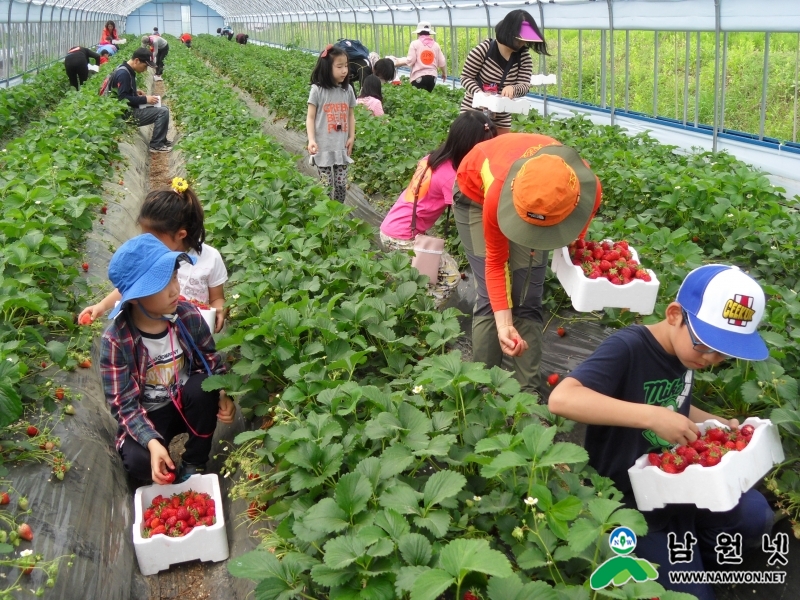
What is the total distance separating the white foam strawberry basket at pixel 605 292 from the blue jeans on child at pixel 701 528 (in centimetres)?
98

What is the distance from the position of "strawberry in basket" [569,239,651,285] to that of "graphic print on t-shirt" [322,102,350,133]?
3.45 meters

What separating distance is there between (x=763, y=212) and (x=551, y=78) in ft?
10.3

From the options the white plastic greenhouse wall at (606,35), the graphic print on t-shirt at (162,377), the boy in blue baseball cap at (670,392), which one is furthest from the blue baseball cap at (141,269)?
the white plastic greenhouse wall at (606,35)

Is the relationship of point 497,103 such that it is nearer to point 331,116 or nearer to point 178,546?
point 331,116

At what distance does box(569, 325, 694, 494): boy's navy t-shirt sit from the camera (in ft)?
7.72

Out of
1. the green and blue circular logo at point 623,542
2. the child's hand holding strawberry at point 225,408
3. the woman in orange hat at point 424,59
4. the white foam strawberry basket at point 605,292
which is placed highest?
the woman in orange hat at point 424,59

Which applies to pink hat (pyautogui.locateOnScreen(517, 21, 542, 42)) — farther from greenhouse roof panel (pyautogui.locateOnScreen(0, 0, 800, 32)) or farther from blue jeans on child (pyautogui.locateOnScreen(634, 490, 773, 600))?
blue jeans on child (pyautogui.locateOnScreen(634, 490, 773, 600))

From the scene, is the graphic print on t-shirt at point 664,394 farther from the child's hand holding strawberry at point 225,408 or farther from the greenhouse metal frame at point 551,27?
the greenhouse metal frame at point 551,27

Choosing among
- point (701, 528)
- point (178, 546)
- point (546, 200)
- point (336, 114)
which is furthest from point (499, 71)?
point (178, 546)

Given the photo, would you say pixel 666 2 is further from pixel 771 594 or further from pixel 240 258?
pixel 771 594

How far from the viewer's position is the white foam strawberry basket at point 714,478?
2152 millimetres

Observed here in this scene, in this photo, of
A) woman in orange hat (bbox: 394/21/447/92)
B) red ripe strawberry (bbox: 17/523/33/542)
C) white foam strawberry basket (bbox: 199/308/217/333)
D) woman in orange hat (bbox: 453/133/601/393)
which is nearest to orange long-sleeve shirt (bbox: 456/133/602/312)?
woman in orange hat (bbox: 453/133/601/393)

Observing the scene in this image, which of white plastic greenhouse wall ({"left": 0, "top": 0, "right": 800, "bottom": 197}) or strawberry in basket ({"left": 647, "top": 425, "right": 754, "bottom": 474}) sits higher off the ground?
white plastic greenhouse wall ({"left": 0, "top": 0, "right": 800, "bottom": 197})

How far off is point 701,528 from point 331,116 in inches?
186
